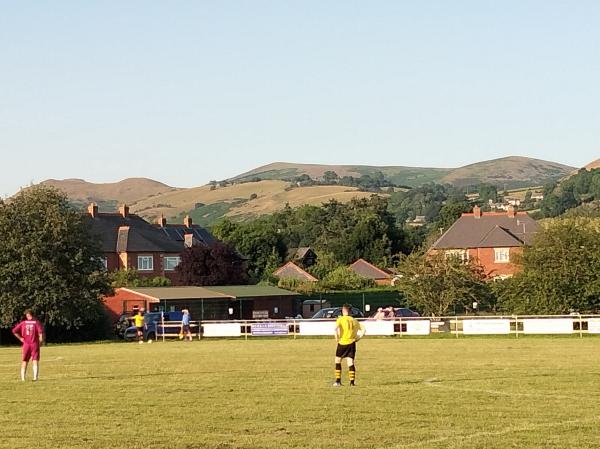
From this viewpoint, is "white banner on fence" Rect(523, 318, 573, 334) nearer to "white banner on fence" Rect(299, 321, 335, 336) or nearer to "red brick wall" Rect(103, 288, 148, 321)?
"white banner on fence" Rect(299, 321, 335, 336)

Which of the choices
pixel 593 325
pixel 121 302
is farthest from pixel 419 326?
pixel 121 302

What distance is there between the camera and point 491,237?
107062 millimetres

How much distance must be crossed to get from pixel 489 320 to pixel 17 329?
104 ft

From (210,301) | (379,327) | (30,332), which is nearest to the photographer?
(30,332)

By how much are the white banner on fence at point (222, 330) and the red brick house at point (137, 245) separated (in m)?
37.6

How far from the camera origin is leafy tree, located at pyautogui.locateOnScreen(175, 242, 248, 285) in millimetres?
90562

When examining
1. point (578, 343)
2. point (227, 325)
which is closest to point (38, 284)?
point (227, 325)

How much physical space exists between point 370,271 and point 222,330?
69.2 m

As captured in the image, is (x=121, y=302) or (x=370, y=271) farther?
(x=370, y=271)

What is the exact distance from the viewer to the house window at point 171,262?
4048 inches

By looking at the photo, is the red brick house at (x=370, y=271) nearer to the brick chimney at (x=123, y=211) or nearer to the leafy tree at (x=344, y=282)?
the leafy tree at (x=344, y=282)

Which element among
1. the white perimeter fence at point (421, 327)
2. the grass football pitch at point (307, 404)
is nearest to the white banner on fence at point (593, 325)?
the white perimeter fence at point (421, 327)

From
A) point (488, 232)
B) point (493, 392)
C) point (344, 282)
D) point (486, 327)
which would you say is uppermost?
point (488, 232)

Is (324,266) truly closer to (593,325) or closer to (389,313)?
(389,313)
